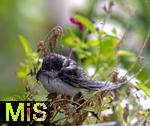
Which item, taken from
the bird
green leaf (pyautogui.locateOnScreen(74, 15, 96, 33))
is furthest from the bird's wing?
green leaf (pyautogui.locateOnScreen(74, 15, 96, 33))

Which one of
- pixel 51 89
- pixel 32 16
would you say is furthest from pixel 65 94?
pixel 32 16

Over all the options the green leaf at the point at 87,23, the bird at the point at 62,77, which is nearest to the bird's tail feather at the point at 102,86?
the bird at the point at 62,77

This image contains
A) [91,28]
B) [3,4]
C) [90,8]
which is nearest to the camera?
[91,28]

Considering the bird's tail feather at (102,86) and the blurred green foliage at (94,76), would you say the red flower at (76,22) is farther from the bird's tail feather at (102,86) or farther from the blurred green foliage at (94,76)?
the bird's tail feather at (102,86)

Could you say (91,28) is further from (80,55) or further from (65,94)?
(65,94)

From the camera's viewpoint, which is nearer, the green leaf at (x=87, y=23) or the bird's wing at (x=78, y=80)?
the bird's wing at (x=78, y=80)

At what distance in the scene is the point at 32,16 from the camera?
267cm

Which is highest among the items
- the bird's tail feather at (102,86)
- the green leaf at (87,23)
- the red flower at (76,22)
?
the red flower at (76,22)

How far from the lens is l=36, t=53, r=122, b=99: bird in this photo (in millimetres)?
735

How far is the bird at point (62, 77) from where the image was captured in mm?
735

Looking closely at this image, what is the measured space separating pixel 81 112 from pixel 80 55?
1.08 ft

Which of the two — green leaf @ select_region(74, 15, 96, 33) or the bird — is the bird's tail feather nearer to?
the bird

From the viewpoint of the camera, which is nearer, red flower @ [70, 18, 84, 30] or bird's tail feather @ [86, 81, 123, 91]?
bird's tail feather @ [86, 81, 123, 91]

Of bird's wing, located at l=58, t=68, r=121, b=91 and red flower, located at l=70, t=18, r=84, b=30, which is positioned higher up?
red flower, located at l=70, t=18, r=84, b=30
